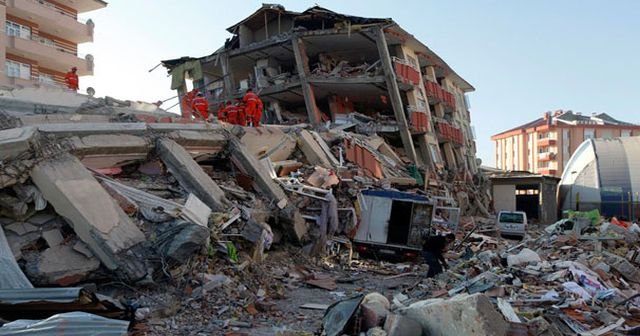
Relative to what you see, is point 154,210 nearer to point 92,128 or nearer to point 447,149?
point 92,128

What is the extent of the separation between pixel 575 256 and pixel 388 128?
16476 millimetres

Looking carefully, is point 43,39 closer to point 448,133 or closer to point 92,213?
point 448,133

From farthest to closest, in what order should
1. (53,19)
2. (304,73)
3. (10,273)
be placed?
1. (53,19)
2. (304,73)
3. (10,273)

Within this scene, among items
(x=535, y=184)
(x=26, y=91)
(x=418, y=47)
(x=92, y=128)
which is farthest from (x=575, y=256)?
(x=535, y=184)

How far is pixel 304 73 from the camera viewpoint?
92.6 ft

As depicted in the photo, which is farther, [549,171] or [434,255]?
[549,171]

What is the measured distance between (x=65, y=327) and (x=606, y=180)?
36.8 meters

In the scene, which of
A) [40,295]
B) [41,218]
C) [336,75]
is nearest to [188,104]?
[41,218]

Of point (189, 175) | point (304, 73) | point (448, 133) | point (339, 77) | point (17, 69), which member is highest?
point (17, 69)

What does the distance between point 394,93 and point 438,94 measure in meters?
7.03

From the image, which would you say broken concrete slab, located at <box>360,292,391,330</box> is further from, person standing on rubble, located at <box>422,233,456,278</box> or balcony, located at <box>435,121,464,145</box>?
balcony, located at <box>435,121,464,145</box>

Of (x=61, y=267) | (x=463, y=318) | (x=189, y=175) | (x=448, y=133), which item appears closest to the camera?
(x=463, y=318)

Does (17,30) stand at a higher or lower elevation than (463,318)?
higher

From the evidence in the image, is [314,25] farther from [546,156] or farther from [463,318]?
[546,156]
